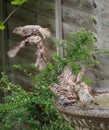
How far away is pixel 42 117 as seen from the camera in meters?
5.05

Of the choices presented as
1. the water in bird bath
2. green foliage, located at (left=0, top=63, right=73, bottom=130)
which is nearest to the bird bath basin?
the water in bird bath

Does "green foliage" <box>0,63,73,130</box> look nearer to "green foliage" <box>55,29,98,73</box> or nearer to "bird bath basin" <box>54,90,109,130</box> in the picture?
"green foliage" <box>55,29,98,73</box>

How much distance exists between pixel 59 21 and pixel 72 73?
1.43 metres

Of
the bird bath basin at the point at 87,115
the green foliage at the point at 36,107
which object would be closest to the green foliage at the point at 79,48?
the green foliage at the point at 36,107

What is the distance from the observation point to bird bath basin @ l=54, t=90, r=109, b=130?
13.1ft

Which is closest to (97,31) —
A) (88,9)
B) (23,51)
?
(88,9)

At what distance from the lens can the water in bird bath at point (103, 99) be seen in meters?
4.26

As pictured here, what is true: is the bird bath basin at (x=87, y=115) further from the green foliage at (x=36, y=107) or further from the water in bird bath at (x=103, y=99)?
the green foliage at (x=36, y=107)

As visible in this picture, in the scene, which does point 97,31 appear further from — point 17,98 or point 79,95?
point 79,95

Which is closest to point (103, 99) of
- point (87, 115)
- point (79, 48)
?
point (87, 115)

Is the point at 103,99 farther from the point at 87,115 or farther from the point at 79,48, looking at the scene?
the point at 79,48

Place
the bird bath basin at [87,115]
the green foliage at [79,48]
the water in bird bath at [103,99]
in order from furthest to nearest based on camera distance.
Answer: the green foliage at [79,48], the water in bird bath at [103,99], the bird bath basin at [87,115]

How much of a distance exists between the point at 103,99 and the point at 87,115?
0.39 metres

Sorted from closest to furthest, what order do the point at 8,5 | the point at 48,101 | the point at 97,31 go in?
the point at 48,101
the point at 97,31
the point at 8,5
